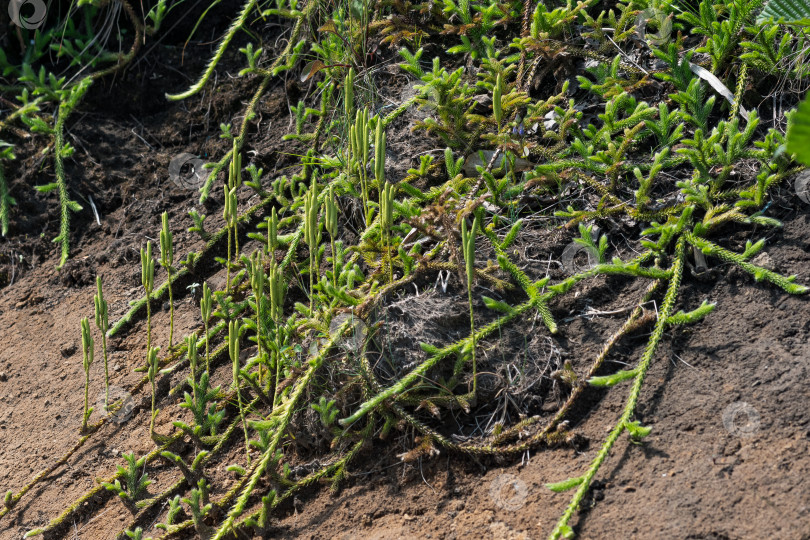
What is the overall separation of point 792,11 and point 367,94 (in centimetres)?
175

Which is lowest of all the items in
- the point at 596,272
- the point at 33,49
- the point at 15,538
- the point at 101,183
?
the point at 15,538

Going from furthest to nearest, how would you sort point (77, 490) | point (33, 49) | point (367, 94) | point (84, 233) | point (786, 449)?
point (33, 49) < point (84, 233) < point (367, 94) < point (77, 490) < point (786, 449)

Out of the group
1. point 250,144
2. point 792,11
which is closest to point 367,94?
point 250,144

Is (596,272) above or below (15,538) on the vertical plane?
above

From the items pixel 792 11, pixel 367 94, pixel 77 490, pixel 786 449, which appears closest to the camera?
pixel 786 449

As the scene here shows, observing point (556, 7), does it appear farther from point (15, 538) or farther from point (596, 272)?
point (15, 538)

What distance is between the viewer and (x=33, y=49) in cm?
435

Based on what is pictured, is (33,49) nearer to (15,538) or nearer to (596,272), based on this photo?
(15,538)

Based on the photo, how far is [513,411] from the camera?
7.98 ft

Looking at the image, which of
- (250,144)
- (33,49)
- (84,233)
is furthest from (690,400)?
(33,49)

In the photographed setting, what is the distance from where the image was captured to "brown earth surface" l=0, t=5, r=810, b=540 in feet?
6.56

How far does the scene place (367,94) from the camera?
11.5 ft

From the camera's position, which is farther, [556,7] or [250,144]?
[250,144]

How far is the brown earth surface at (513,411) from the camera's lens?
200 centimetres
